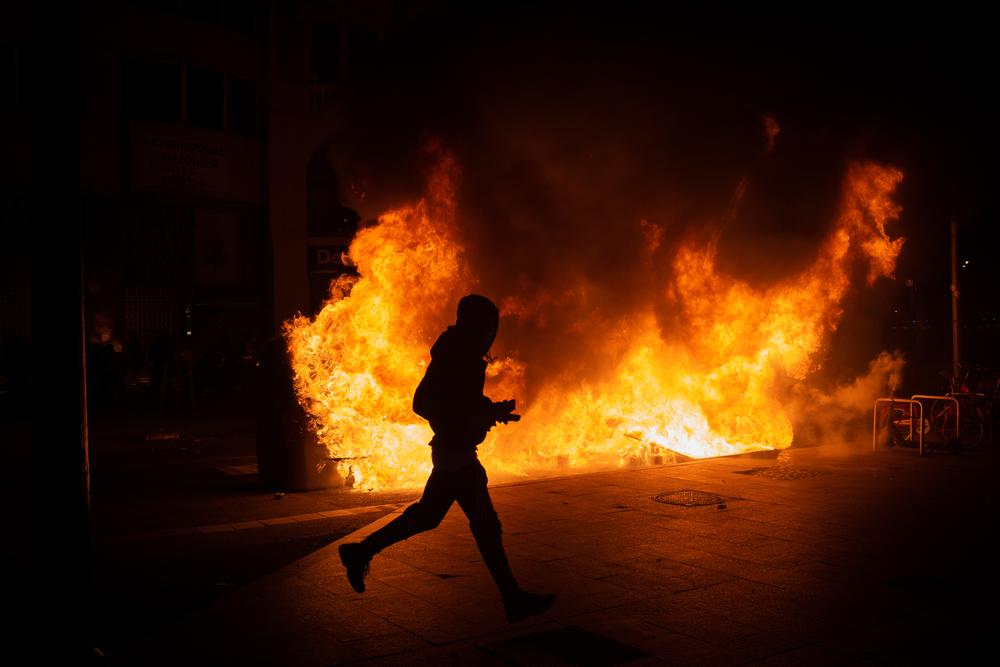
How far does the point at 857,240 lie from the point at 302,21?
20362mm

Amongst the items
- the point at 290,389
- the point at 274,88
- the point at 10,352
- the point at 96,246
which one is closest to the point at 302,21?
the point at 274,88

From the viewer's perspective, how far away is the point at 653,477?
10.1 m

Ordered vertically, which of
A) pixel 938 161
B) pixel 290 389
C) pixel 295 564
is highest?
pixel 938 161

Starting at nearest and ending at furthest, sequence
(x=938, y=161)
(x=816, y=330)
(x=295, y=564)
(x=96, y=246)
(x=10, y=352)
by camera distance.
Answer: (x=295, y=564)
(x=816, y=330)
(x=938, y=161)
(x=10, y=352)
(x=96, y=246)

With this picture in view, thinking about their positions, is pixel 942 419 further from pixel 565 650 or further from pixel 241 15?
pixel 241 15

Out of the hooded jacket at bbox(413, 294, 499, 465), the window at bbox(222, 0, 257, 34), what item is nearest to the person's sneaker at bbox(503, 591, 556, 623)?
the hooded jacket at bbox(413, 294, 499, 465)

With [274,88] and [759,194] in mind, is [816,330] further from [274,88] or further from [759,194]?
[274,88]

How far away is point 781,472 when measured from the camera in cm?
1030

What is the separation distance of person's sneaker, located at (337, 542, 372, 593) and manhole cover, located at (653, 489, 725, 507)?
3.89 metres

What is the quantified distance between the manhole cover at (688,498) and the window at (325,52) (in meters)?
22.5

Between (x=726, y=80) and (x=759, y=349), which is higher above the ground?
(x=726, y=80)

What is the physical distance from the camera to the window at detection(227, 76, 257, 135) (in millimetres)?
27000

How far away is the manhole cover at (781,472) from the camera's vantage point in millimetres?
10023

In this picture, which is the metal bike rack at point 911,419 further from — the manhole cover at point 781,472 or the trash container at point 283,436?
the trash container at point 283,436
